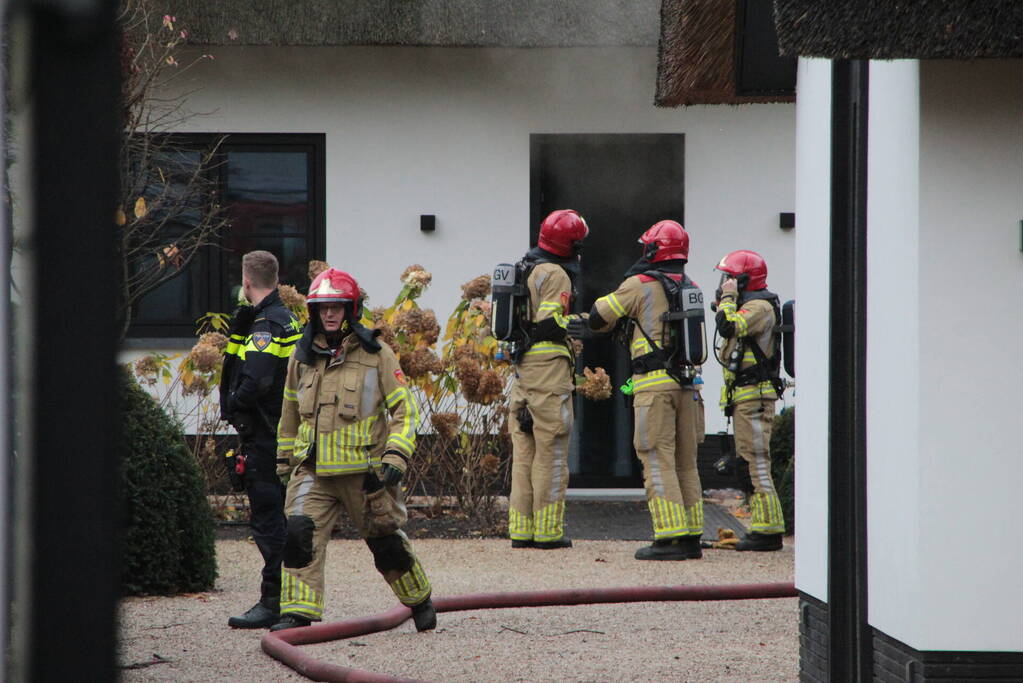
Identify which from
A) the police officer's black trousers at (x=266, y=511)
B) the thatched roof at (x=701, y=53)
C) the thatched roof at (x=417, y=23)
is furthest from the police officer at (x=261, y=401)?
the thatched roof at (x=417, y=23)

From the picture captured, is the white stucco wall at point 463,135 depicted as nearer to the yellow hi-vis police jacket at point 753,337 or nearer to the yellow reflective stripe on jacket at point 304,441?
the yellow hi-vis police jacket at point 753,337

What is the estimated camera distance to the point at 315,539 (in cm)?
646

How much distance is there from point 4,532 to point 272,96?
39.2 feet

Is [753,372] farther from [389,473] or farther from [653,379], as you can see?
[389,473]

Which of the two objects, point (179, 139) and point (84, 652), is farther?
point (179, 139)

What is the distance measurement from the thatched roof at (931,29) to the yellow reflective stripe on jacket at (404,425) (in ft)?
10.3

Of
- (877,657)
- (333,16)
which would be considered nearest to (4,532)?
(877,657)

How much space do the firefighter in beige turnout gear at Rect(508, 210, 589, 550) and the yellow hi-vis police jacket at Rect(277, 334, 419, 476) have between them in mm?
2887

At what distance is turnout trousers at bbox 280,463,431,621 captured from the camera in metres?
6.47

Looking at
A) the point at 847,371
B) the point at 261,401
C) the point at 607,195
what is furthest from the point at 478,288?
the point at 847,371

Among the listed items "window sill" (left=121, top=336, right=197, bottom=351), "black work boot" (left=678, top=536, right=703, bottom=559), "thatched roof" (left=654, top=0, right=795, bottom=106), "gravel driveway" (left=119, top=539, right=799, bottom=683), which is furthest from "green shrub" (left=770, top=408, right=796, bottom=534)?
"window sill" (left=121, top=336, right=197, bottom=351)

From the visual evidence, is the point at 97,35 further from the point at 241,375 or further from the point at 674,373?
the point at 674,373

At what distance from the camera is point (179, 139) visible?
12.5 meters

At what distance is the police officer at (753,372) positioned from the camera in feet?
31.7
